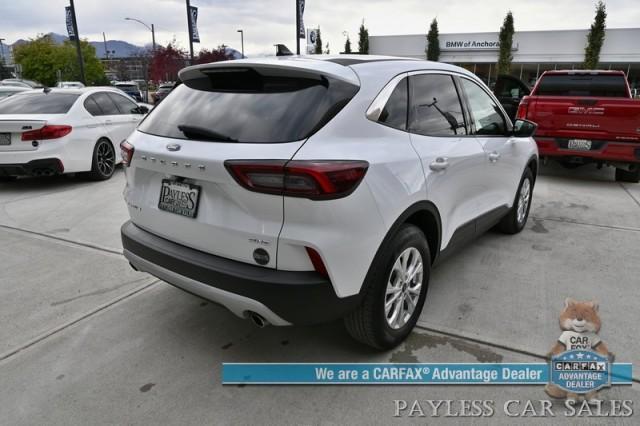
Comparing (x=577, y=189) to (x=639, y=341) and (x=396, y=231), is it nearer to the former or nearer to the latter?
(x=639, y=341)

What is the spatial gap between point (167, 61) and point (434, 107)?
46.1m

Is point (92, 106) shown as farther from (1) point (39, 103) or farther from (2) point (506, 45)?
(2) point (506, 45)

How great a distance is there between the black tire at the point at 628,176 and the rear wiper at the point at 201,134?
770 cm

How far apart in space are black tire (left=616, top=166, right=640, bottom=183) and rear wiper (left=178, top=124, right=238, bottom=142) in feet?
25.3

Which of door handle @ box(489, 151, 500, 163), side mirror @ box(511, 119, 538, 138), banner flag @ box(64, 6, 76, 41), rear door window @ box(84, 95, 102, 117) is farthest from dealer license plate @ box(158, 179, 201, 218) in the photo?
banner flag @ box(64, 6, 76, 41)

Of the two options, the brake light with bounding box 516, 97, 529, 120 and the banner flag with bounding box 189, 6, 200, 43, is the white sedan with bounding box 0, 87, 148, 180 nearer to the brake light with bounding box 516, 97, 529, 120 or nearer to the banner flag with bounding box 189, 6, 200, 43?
the brake light with bounding box 516, 97, 529, 120

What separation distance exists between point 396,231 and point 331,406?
38.8 inches

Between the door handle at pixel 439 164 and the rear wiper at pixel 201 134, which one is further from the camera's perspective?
the door handle at pixel 439 164

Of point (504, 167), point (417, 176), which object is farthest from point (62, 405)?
point (504, 167)

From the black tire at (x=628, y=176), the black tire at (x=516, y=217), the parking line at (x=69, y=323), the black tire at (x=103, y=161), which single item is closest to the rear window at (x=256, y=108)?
the parking line at (x=69, y=323)

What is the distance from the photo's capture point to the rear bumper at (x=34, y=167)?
668 centimetres

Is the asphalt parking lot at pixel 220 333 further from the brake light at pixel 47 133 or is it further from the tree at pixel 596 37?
the tree at pixel 596 37

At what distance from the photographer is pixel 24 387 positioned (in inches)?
100

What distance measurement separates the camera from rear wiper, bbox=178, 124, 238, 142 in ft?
7.89
